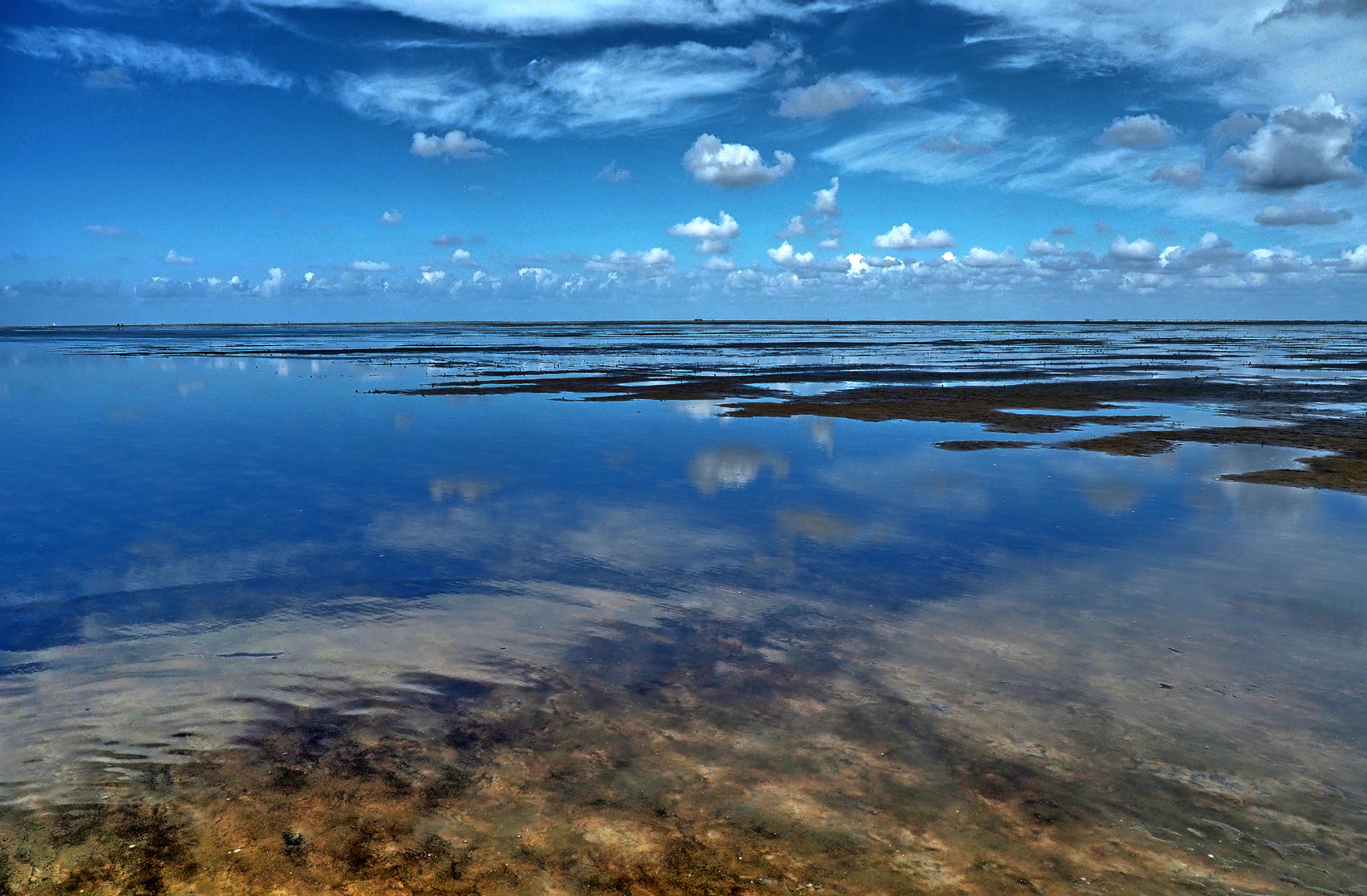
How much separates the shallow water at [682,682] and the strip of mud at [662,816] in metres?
0.03

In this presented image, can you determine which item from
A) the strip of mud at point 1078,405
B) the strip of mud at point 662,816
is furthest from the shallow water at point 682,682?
the strip of mud at point 1078,405

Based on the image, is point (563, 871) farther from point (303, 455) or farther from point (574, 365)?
point (574, 365)

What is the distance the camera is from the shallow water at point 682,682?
17.1 feet

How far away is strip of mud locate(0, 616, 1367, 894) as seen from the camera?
4957 millimetres

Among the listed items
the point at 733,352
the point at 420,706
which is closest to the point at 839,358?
the point at 733,352

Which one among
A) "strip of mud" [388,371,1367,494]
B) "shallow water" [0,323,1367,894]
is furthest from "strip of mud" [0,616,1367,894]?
"strip of mud" [388,371,1367,494]

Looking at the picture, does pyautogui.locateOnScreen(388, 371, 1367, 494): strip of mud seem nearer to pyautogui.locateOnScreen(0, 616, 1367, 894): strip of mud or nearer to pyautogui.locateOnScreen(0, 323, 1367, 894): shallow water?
pyautogui.locateOnScreen(0, 323, 1367, 894): shallow water

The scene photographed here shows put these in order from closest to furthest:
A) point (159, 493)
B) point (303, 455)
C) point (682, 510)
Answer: point (682, 510)
point (159, 493)
point (303, 455)

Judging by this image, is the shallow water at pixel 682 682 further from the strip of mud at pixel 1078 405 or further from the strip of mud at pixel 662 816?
the strip of mud at pixel 1078 405

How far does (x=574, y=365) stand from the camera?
57875mm

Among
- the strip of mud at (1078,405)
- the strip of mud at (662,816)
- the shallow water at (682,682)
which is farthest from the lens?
the strip of mud at (1078,405)

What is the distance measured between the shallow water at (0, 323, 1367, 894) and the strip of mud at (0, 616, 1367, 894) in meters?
0.03

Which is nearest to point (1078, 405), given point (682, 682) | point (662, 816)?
point (682, 682)

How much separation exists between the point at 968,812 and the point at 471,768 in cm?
358
